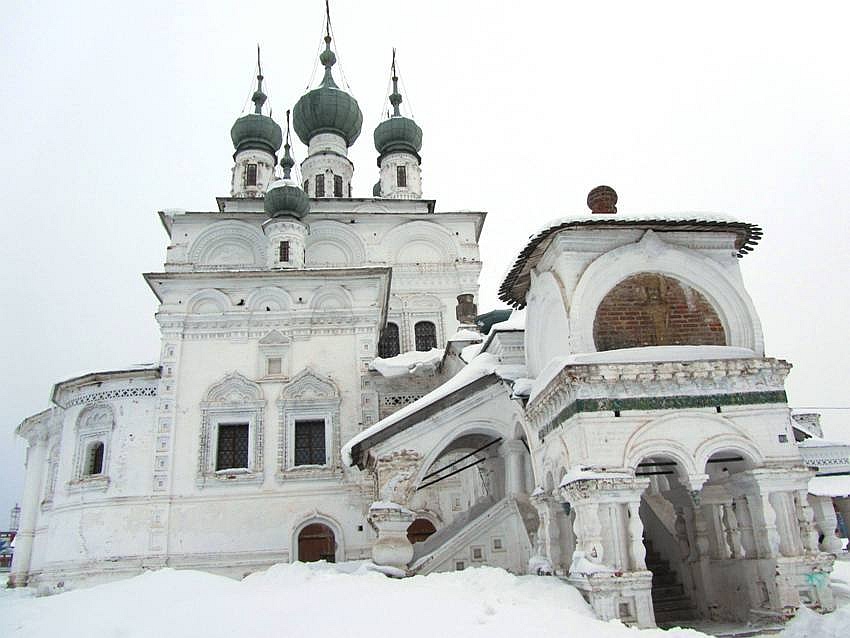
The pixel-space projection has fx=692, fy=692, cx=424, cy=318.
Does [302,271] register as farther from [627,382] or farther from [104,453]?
[627,382]

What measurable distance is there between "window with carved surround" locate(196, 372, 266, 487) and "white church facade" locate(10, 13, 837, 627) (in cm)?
5

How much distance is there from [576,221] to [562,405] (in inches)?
74.4

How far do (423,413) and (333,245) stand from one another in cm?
1059

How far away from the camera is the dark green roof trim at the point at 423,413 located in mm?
8992

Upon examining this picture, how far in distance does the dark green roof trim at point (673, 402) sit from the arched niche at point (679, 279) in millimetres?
568

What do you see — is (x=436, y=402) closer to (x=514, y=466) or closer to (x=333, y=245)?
(x=514, y=466)

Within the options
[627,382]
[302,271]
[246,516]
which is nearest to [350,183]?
[302,271]

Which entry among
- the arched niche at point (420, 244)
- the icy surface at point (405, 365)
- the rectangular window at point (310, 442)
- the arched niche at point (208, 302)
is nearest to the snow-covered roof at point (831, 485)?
the icy surface at point (405, 365)

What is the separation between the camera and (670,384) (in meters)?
6.53

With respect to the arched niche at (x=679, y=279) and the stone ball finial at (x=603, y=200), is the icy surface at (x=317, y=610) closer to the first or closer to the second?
the arched niche at (x=679, y=279)

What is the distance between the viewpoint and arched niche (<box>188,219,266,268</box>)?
59.1 feet

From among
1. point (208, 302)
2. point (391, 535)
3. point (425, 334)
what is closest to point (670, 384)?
point (391, 535)

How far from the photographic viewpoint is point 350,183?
842 inches

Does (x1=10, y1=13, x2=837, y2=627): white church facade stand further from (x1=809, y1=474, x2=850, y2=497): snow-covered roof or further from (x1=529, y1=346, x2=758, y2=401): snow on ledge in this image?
(x1=809, y1=474, x2=850, y2=497): snow-covered roof
